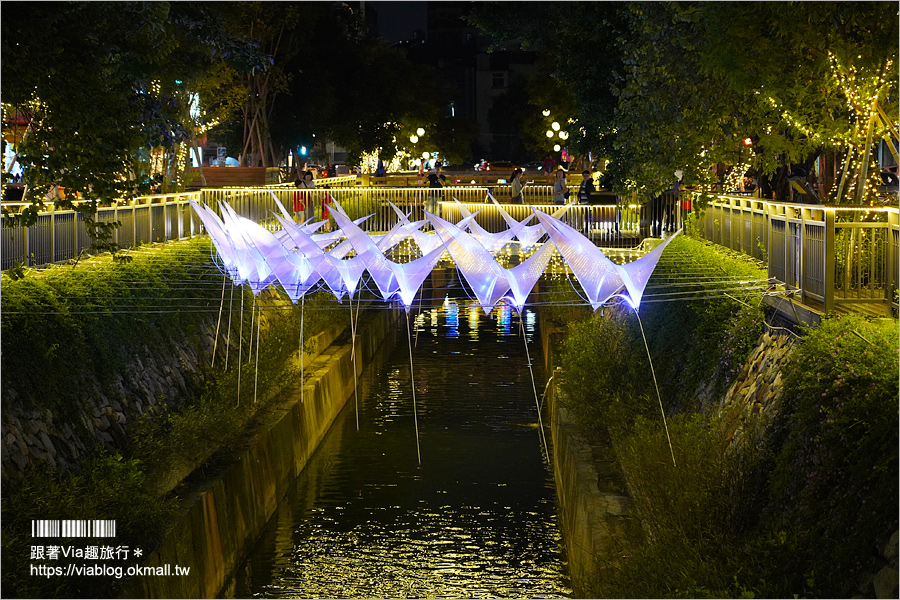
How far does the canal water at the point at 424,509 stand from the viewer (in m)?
11.9

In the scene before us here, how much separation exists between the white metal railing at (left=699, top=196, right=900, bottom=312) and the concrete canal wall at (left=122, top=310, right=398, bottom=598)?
626 cm

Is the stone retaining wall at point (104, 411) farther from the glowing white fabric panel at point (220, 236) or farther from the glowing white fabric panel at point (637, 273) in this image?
the glowing white fabric panel at point (637, 273)

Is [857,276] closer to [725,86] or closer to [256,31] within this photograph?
[725,86]

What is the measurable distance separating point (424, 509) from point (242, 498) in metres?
2.58

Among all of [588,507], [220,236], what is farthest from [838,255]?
[220,236]

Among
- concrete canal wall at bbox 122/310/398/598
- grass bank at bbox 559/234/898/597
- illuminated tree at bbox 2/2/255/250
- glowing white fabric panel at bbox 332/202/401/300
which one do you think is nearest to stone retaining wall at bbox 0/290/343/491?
concrete canal wall at bbox 122/310/398/598

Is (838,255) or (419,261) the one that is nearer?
(838,255)

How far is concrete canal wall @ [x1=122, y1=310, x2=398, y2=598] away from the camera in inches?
391

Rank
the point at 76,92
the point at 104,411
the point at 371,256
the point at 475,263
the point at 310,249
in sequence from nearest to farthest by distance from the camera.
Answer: the point at 76,92
the point at 104,411
the point at 475,263
the point at 371,256
the point at 310,249

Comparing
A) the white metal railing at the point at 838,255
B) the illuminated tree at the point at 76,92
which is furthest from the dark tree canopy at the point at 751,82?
the illuminated tree at the point at 76,92

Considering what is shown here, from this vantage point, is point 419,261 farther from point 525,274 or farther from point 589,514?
point 589,514

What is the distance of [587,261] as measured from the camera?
459 inches

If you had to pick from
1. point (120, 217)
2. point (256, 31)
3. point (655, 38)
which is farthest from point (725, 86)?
point (256, 31)

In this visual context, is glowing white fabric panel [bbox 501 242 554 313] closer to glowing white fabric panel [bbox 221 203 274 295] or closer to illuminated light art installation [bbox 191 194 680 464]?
illuminated light art installation [bbox 191 194 680 464]
